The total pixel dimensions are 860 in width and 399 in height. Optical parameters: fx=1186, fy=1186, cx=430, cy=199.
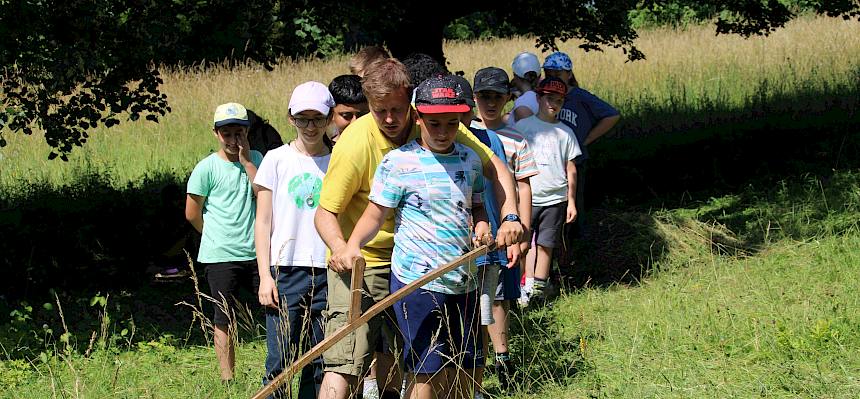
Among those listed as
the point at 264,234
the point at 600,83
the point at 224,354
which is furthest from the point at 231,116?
the point at 600,83

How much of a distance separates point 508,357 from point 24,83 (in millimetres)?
4833

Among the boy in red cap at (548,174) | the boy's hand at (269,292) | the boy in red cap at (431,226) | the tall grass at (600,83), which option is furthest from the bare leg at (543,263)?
the tall grass at (600,83)

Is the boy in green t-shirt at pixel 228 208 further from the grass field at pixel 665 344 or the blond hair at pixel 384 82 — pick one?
the blond hair at pixel 384 82

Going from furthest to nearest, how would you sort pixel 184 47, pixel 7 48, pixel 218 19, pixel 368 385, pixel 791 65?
pixel 791 65 → pixel 218 19 → pixel 184 47 → pixel 7 48 → pixel 368 385

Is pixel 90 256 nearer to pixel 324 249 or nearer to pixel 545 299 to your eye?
pixel 545 299

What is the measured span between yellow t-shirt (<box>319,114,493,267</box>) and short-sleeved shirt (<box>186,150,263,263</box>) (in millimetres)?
1150

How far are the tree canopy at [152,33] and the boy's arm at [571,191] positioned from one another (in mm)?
3032

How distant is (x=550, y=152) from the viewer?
736 cm

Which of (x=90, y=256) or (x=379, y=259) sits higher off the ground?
(x=379, y=259)

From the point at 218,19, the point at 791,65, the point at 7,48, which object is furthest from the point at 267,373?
the point at 791,65

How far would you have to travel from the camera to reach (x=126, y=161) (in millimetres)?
13836

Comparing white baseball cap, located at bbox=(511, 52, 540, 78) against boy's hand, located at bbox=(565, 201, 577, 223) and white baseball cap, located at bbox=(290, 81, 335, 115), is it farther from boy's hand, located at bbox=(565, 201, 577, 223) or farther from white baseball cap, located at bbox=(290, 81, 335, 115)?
white baseball cap, located at bbox=(290, 81, 335, 115)

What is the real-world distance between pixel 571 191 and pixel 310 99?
3065mm

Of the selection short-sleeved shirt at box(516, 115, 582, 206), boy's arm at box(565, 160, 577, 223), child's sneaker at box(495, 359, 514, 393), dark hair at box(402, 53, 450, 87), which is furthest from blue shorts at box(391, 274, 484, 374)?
boy's arm at box(565, 160, 577, 223)
